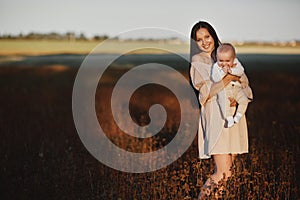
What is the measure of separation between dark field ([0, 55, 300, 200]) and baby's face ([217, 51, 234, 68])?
82cm

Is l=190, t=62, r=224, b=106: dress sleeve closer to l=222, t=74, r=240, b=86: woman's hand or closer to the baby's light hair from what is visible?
l=222, t=74, r=240, b=86: woman's hand

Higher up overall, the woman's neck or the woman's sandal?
the woman's neck

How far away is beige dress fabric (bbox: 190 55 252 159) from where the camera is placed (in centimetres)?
374

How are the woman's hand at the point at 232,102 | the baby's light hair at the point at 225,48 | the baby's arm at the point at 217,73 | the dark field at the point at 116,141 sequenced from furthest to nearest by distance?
the dark field at the point at 116,141, the woman's hand at the point at 232,102, the baby's arm at the point at 217,73, the baby's light hair at the point at 225,48

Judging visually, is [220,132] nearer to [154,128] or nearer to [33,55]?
[154,128]

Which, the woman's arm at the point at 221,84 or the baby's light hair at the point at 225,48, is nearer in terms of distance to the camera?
the baby's light hair at the point at 225,48

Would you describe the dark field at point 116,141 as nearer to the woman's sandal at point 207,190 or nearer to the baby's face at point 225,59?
the woman's sandal at point 207,190

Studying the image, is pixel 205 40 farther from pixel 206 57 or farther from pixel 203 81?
pixel 203 81

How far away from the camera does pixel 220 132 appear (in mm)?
3803

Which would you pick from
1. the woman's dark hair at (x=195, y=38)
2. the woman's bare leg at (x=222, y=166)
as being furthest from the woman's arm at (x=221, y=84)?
the woman's bare leg at (x=222, y=166)

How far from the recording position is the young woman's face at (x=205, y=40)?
3.74 metres

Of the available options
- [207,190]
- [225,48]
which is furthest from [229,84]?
[207,190]

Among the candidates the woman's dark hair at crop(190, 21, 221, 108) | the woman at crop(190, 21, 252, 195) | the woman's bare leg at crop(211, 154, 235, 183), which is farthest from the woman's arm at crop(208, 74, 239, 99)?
the woman's bare leg at crop(211, 154, 235, 183)

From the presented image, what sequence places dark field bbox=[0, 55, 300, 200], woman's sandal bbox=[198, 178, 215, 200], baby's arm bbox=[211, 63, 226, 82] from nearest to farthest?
baby's arm bbox=[211, 63, 226, 82]
woman's sandal bbox=[198, 178, 215, 200]
dark field bbox=[0, 55, 300, 200]
